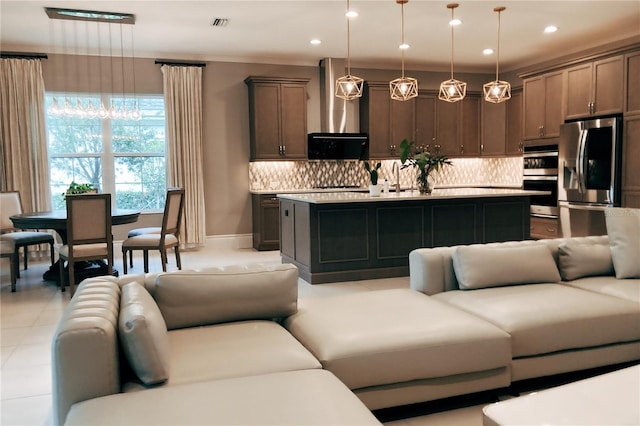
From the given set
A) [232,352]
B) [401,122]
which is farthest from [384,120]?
[232,352]

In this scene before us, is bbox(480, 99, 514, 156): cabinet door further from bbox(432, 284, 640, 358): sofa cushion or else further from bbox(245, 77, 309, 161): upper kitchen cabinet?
bbox(432, 284, 640, 358): sofa cushion

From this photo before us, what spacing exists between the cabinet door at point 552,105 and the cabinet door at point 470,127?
1.65 metres

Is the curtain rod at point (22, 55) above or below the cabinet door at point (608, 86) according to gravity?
above

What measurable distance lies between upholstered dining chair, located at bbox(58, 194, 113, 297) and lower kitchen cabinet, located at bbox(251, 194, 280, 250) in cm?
292

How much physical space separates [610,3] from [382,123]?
3.74 m

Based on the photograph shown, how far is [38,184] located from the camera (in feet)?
24.1

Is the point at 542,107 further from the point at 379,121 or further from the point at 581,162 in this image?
the point at 379,121

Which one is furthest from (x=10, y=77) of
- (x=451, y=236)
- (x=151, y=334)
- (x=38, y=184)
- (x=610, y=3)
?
(x=610, y=3)

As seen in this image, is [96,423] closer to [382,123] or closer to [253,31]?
[253,31]

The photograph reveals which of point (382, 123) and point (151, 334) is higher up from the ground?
point (382, 123)

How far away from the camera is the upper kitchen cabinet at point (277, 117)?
26.5 feet

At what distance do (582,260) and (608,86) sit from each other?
14.1ft

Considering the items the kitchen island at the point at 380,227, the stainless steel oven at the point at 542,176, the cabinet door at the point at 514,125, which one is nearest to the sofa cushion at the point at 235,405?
the kitchen island at the point at 380,227

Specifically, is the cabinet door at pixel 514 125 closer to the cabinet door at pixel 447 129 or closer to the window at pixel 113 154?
the cabinet door at pixel 447 129
